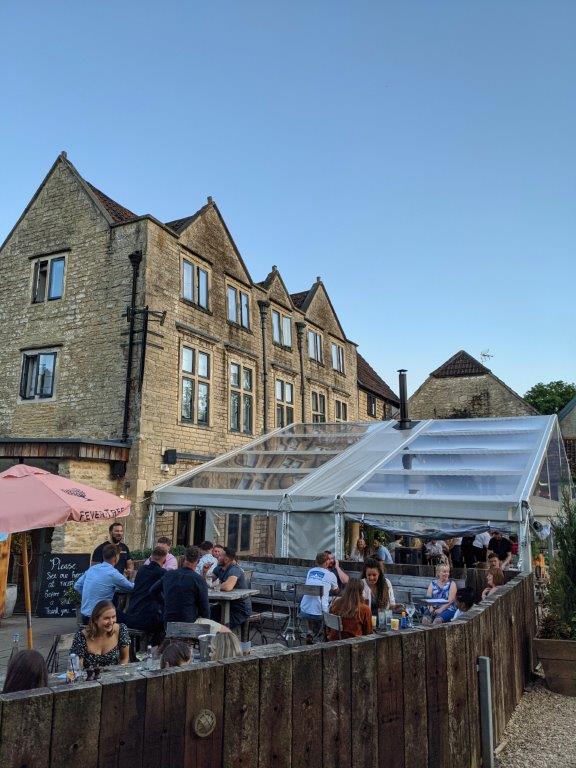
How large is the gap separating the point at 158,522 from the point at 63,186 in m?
10.3

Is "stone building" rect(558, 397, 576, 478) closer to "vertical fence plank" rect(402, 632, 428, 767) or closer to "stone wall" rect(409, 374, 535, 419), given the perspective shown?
"stone wall" rect(409, 374, 535, 419)

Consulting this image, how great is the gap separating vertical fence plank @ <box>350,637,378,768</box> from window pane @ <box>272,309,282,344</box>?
59.7 feet

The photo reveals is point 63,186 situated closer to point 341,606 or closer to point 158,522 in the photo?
point 158,522

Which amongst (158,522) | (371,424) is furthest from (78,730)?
(371,424)

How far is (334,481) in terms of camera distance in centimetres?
1172

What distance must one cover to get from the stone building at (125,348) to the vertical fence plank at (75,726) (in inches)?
426

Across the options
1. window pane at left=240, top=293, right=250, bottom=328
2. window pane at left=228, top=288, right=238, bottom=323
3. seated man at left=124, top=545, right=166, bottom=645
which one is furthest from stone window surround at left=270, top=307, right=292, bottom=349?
seated man at left=124, top=545, right=166, bottom=645

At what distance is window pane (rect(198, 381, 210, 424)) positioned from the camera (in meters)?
17.2

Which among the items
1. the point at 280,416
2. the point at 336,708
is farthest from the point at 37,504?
the point at 280,416

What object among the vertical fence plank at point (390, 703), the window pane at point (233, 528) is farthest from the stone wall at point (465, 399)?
the vertical fence plank at point (390, 703)

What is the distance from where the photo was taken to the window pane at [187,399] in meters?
16.6

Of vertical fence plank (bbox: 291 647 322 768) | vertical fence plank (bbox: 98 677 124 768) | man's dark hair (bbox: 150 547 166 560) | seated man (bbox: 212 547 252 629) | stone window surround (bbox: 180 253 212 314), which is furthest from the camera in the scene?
stone window surround (bbox: 180 253 212 314)

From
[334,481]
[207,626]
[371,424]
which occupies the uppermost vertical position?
[371,424]

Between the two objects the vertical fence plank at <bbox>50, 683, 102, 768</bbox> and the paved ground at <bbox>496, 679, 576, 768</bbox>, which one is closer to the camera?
the vertical fence plank at <bbox>50, 683, 102, 768</bbox>
